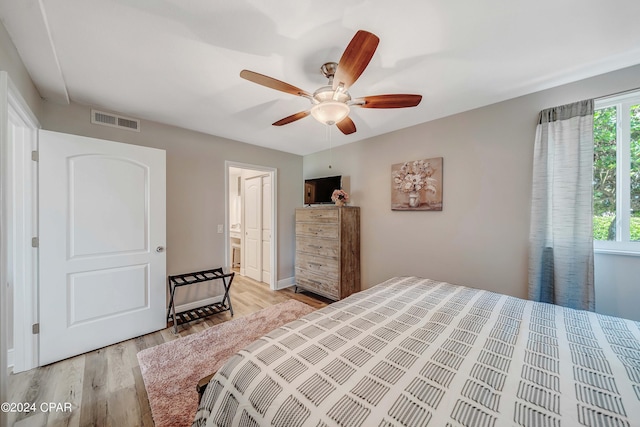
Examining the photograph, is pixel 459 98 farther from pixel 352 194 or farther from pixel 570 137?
pixel 352 194

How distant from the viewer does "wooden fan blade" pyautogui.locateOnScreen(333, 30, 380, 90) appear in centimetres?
115

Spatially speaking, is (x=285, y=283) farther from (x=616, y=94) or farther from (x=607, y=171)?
(x=616, y=94)

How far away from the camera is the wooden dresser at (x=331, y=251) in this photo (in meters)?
3.17

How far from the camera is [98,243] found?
2232 millimetres

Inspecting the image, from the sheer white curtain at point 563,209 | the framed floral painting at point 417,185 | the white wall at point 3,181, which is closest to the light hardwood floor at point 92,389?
the white wall at point 3,181

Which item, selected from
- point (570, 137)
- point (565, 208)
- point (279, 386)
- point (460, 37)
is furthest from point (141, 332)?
point (570, 137)

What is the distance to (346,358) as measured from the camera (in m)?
0.99

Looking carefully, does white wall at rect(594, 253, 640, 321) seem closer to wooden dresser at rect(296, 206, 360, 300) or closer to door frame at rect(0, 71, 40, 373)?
wooden dresser at rect(296, 206, 360, 300)

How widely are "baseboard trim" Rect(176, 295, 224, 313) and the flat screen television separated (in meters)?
2.04

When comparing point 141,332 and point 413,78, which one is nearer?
point 413,78

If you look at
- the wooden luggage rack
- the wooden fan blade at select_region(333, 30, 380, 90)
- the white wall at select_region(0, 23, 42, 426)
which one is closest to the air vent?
the white wall at select_region(0, 23, 42, 426)

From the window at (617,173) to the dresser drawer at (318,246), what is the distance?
8.02 feet

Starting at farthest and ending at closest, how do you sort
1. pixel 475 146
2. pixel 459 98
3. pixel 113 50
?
pixel 475 146 → pixel 459 98 → pixel 113 50

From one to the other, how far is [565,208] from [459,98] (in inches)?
51.3
